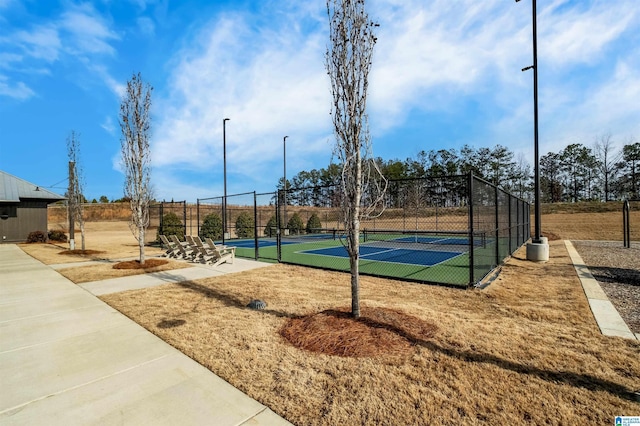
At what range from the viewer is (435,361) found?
308cm

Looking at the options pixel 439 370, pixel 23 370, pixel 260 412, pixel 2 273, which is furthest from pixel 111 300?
pixel 2 273

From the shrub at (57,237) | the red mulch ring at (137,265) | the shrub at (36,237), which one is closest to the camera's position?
the red mulch ring at (137,265)

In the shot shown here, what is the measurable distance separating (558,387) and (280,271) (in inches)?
268

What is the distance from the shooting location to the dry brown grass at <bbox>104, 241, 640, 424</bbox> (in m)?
2.33

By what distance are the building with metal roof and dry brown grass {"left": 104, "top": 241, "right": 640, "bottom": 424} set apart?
969 inches

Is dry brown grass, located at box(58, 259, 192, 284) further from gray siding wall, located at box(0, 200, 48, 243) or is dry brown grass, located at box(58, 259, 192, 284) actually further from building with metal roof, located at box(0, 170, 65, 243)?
gray siding wall, located at box(0, 200, 48, 243)

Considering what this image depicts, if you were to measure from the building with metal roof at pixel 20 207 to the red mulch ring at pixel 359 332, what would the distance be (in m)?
26.7

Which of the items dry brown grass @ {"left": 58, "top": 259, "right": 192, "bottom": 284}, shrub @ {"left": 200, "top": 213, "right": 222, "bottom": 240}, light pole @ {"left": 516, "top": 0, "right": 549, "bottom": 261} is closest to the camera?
dry brown grass @ {"left": 58, "top": 259, "right": 192, "bottom": 284}

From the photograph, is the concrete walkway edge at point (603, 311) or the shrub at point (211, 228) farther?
the shrub at point (211, 228)

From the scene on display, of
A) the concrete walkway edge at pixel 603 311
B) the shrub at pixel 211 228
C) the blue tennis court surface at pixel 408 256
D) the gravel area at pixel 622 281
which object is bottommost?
the blue tennis court surface at pixel 408 256

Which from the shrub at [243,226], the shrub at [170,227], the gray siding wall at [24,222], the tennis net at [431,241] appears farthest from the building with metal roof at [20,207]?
the tennis net at [431,241]

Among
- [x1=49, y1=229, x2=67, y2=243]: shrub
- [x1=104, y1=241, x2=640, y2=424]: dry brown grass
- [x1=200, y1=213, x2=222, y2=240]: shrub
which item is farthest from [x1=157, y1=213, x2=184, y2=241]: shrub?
[x1=49, y1=229, x2=67, y2=243]: shrub

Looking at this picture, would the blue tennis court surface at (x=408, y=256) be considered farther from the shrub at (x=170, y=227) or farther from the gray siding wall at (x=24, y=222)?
the gray siding wall at (x=24, y=222)

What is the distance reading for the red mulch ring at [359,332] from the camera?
3.38 m
